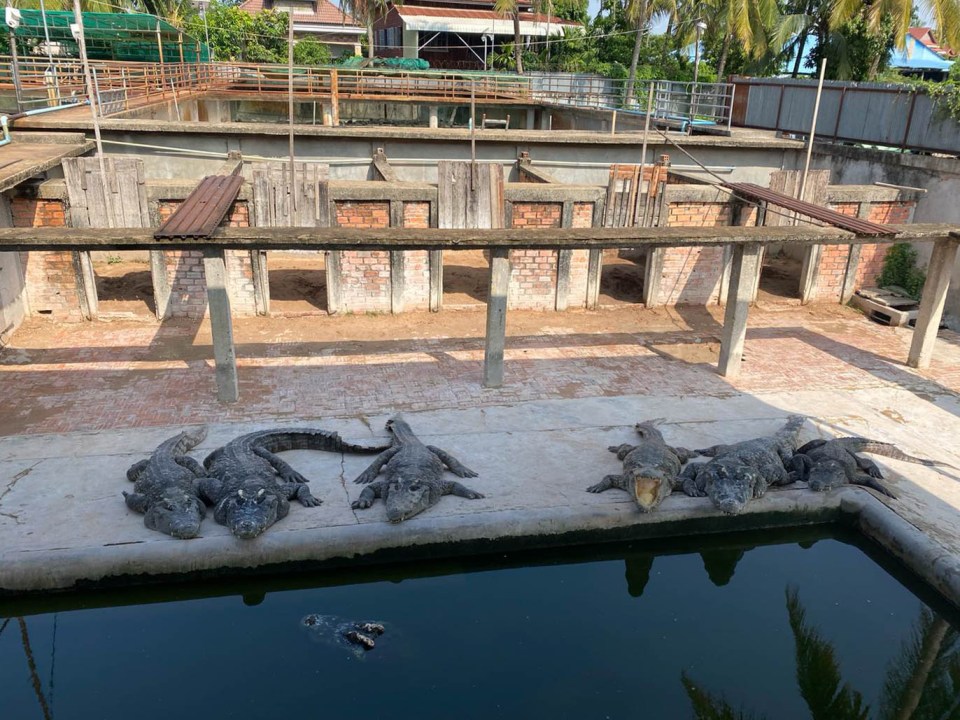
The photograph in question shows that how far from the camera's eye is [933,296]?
9883mm

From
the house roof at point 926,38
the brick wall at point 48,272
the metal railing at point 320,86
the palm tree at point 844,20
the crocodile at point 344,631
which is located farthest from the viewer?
the house roof at point 926,38

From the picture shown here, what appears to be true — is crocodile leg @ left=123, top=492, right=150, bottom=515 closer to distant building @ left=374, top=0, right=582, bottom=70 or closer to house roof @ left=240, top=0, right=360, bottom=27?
distant building @ left=374, top=0, right=582, bottom=70

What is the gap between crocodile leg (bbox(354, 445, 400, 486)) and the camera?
22.3 feet

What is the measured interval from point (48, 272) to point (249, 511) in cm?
685

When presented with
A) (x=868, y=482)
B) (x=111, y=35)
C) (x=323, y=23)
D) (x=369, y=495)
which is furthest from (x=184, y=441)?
(x=323, y=23)

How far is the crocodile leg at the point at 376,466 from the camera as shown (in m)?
6.81

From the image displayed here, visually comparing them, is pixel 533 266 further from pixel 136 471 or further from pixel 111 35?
pixel 111 35

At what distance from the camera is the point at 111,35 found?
89.7 feet

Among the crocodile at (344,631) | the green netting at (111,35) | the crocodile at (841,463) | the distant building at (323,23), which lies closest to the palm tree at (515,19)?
the distant building at (323,23)

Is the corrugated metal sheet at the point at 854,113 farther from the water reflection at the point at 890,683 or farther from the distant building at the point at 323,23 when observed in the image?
the distant building at the point at 323,23

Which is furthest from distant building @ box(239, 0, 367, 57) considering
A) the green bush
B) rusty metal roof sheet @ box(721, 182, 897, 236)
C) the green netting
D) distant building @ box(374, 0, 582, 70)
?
the green bush

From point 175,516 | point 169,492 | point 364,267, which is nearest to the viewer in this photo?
point 175,516

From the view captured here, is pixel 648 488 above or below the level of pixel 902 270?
below

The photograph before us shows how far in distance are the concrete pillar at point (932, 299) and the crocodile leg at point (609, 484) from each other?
594cm
